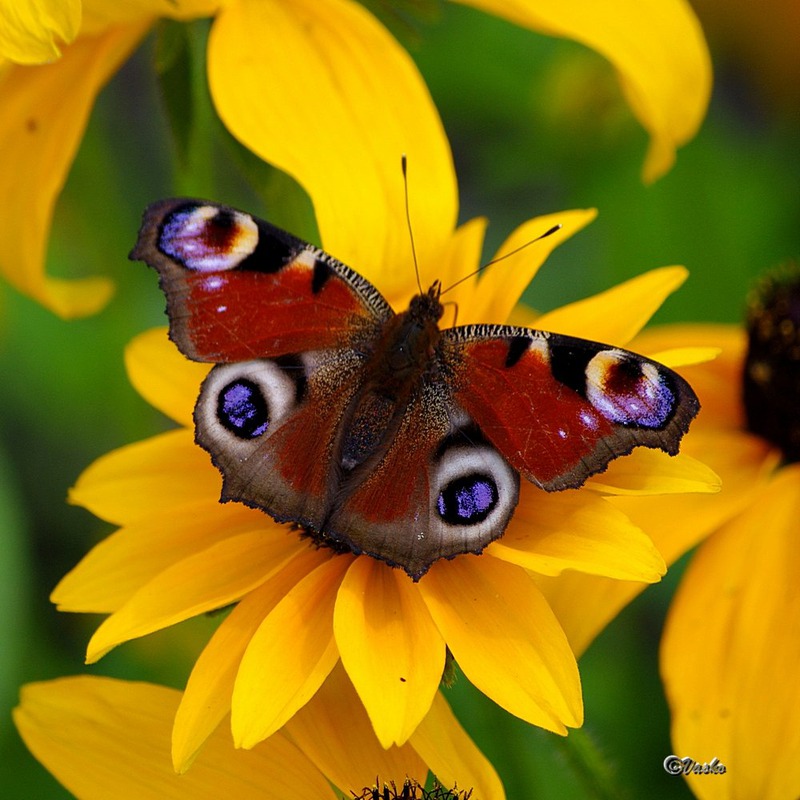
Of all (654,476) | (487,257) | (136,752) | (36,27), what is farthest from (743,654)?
(487,257)

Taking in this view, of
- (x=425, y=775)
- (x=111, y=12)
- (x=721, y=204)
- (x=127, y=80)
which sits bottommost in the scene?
(x=127, y=80)

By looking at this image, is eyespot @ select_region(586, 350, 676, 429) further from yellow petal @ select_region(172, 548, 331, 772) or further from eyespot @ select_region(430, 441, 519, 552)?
yellow petal @ select_region(172, 548, 331, 772)

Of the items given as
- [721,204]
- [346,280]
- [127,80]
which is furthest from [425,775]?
[127,80]

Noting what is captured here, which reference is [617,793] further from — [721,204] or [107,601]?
[721,204]

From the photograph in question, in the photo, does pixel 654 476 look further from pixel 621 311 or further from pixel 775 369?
pixel 775 369

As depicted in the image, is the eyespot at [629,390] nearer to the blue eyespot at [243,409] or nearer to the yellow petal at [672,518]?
the yellow petal at [672,518]

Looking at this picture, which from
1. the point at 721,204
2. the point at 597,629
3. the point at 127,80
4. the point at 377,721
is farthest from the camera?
the point at 127,80

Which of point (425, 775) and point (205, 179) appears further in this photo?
point (205, 179)
